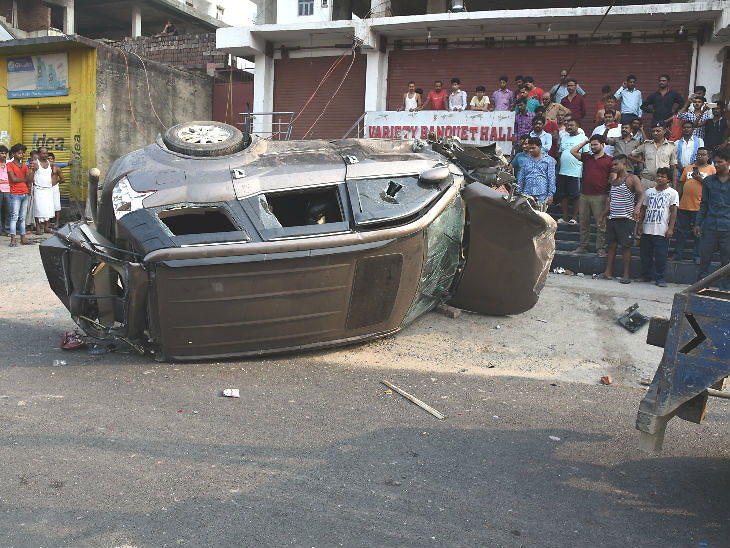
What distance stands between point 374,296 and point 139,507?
2.97 meters

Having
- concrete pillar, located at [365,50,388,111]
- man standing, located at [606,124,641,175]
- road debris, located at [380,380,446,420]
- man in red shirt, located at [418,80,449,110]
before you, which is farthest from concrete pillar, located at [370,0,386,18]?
road debris, located at [380,380,446,420]

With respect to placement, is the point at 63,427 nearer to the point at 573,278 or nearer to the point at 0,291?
the point at 0,291

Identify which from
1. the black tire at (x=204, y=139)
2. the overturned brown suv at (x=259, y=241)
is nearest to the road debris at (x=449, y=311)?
the overturned brown suv at (x=259, y=241)

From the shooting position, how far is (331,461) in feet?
12.4

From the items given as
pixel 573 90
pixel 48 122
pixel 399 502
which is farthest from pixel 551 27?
pixel 399 502

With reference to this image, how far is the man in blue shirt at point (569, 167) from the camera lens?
34.9 ft

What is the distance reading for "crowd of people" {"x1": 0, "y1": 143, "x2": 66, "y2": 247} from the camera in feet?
→ 38.1

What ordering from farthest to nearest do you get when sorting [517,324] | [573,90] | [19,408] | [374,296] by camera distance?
1. [573,90]
2. [517,324]
3. [374,296]
4. [19,408]

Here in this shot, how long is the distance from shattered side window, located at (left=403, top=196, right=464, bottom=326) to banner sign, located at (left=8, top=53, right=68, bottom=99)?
12.6 m

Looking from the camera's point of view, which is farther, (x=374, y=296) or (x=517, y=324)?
(x=517, y=324)

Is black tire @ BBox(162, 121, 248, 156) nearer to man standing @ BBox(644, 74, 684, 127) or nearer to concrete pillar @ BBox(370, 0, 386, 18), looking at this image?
man standing @ BBox(644, 74, 684, 127)

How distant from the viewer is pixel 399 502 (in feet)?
10.9

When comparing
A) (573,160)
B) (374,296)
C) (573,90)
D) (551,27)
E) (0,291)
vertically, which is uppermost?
(551,27)

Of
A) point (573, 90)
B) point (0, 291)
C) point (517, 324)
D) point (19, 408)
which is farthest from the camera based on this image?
point (573, 90)
